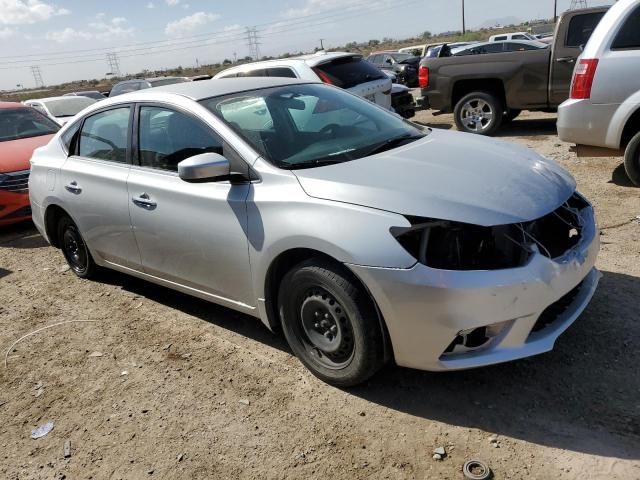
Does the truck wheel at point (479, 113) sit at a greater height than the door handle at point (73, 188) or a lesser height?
lesser

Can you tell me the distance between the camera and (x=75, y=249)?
206 inches

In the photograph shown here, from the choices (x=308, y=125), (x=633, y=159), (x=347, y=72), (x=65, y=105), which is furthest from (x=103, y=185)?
(x=65, y=105)

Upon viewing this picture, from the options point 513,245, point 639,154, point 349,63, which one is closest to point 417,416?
point 513,245

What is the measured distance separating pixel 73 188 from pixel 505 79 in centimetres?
731

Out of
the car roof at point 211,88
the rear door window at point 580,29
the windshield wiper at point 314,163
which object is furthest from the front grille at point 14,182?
the rear door window at point 580,29

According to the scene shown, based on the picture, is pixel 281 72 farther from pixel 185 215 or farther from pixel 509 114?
pixel 185 215

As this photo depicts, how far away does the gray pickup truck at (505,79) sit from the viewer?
8.91m

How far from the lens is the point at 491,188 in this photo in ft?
9.59

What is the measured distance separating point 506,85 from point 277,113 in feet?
22.2

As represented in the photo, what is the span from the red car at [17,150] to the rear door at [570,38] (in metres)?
7.88

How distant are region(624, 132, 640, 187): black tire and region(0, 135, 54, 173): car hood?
7.15m

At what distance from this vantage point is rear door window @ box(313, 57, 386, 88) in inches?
353

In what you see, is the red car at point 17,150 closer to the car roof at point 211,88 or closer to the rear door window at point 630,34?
the car roof at point 211,88

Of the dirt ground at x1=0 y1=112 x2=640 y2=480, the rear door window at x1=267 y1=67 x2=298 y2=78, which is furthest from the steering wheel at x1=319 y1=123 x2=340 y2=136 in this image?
the rear door window at x1=267 y1=67 x2=298 y2=78
